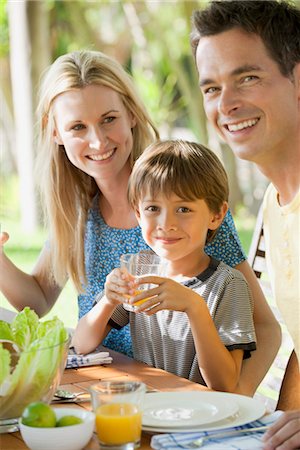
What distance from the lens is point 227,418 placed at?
1924 mm

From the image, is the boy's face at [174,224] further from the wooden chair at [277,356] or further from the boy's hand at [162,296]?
the wooden chair at [277,356]

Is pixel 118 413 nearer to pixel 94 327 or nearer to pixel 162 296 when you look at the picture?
pixel 162 296

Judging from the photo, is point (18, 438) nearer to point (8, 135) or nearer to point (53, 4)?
point (53, 4)

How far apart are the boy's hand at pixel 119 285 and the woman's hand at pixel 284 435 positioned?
2.26ft

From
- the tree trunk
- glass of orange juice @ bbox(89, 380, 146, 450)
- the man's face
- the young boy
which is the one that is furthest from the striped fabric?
the tree trunk

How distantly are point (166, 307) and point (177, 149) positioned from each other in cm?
58

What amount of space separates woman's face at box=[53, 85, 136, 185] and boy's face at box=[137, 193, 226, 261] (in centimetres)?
49

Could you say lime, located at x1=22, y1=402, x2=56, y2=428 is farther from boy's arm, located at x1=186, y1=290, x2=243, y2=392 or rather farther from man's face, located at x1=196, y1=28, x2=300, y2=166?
man's face, located at x1=196, y1=28, x2=300, y2=166

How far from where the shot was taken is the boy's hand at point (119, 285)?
2402 millimetres

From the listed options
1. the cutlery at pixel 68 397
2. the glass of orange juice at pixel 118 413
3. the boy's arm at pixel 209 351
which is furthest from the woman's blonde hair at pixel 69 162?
the glass of orange juice at pixel 118 413

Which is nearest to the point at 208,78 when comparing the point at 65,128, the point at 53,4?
the point at 65,128

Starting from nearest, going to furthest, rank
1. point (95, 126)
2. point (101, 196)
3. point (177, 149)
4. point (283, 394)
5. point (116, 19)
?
1. point (177, 149)
2. point (283, 394)
3. point (95, 126)
4. point (101, 196)
5. point (116, 19)

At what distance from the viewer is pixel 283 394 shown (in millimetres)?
2908

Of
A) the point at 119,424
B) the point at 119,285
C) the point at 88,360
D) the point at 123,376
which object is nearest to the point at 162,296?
the point at 119,285
